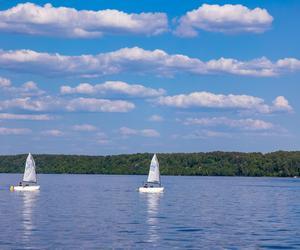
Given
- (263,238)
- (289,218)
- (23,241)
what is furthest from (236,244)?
(289,218)

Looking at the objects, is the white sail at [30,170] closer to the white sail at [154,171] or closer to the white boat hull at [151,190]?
the white boat hull at [151,190]

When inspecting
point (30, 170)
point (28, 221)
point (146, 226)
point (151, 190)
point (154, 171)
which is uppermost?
point (30, 170)

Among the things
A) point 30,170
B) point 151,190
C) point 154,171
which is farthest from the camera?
point 30,170

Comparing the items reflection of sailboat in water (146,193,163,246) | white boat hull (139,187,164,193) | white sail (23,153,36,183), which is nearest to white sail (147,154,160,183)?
white boat hull (139,187,164,193)

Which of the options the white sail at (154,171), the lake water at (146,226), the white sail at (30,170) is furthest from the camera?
the white sail at (30,170)

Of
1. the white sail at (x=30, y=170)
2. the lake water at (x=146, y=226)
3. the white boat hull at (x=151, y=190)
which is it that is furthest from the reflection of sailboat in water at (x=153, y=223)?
the white sail at (x=30, y=170)

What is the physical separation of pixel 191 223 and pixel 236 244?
17.8 metres

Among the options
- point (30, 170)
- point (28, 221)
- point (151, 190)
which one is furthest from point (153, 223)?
point (30, 170)

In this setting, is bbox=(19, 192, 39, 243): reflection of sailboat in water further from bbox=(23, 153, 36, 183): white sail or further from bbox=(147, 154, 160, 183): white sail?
bbox=(23, 153, 36, 183): white sail

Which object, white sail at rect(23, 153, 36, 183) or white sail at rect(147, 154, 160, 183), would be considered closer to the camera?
white sail at rect(147, 154, 160, 183)

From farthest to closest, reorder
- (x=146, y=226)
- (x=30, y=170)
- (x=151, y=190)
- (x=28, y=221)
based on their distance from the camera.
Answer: (x=30, y=170), (x=151, y=190), (x=28, y=221), (x=146, y=226)

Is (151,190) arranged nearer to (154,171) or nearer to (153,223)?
(154,171)

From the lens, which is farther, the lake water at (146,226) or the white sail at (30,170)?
the white sail at (30,170)

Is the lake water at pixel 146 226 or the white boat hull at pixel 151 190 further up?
the white boat hull at pixel 151 190
